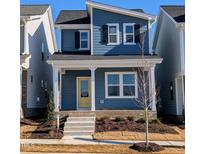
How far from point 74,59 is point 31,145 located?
6.46 meters

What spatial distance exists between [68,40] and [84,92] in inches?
129

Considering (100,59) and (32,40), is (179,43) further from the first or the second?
(32,40)

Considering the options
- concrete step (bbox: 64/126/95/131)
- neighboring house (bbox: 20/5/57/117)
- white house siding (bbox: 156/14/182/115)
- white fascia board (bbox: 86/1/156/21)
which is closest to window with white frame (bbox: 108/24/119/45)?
white fascia board (bbox: 86/1/156/21)

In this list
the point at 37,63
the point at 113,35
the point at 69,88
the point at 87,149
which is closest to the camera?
the point at 87,149

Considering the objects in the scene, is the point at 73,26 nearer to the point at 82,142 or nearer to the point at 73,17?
the point at 73,17

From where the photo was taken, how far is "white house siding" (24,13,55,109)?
17234mm

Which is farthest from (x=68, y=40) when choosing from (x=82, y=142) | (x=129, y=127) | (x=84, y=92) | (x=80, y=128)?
(x=82, y=142)

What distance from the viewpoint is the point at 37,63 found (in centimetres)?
1875

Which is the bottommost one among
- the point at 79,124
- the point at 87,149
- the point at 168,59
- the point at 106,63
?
the point at 87,149

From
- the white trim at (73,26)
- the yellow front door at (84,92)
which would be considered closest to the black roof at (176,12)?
the white trim at (73,26)

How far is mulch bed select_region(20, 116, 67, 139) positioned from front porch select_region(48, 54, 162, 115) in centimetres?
110

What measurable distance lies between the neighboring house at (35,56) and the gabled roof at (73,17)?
1.08 m
